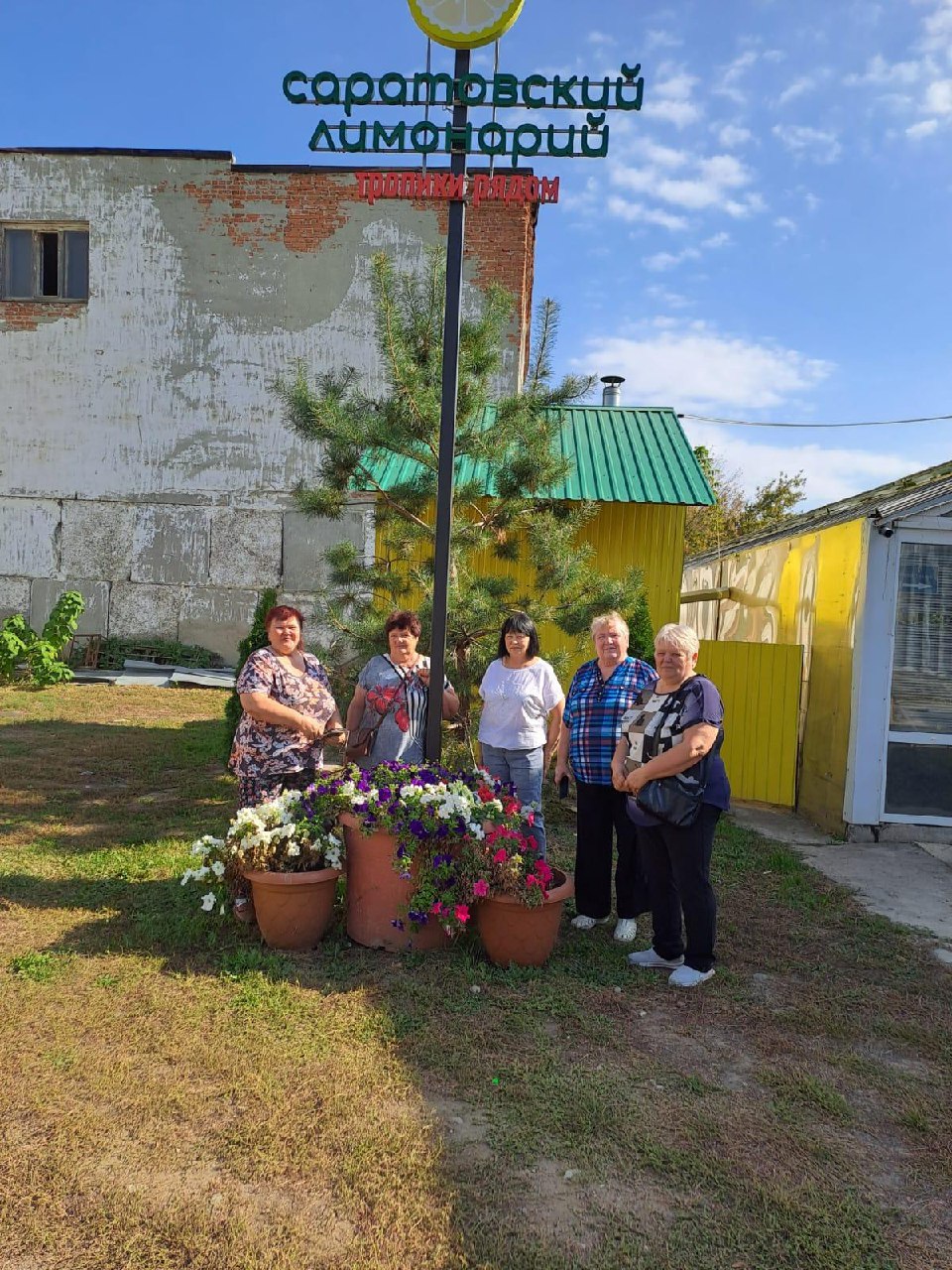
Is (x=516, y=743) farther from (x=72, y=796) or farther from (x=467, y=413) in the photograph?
(x=72, y=796)

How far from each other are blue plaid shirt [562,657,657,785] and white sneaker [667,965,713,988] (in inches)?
37.5

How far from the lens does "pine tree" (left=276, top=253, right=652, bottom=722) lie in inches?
243

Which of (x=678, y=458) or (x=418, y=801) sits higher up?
(x=678, y=458)

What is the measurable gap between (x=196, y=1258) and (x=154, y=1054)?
1093 millimetres

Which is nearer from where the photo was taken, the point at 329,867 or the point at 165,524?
the point at 329,867

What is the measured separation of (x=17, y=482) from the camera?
1467cm

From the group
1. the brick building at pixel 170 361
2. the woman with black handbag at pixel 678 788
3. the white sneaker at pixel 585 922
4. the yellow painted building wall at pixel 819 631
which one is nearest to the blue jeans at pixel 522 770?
the white sneaker at pixel 585 922

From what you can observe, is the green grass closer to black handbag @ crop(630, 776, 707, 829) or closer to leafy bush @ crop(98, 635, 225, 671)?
black handbag @ crop(630, 776, 707, 829)

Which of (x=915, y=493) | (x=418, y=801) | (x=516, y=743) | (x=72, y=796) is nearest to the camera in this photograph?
(x=418, y=801)

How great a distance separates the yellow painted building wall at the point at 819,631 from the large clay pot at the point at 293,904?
4330 millimetres

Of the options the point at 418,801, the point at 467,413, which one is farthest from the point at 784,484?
the point at 418,801

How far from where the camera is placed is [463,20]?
4.45 meters

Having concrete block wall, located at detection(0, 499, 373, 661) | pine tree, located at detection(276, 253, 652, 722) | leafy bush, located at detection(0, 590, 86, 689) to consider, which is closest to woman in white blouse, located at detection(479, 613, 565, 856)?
pine tree, located at detection(276, 253, 652, 722)

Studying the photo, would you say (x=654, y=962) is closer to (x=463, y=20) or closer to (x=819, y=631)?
(x=819, y=631)
